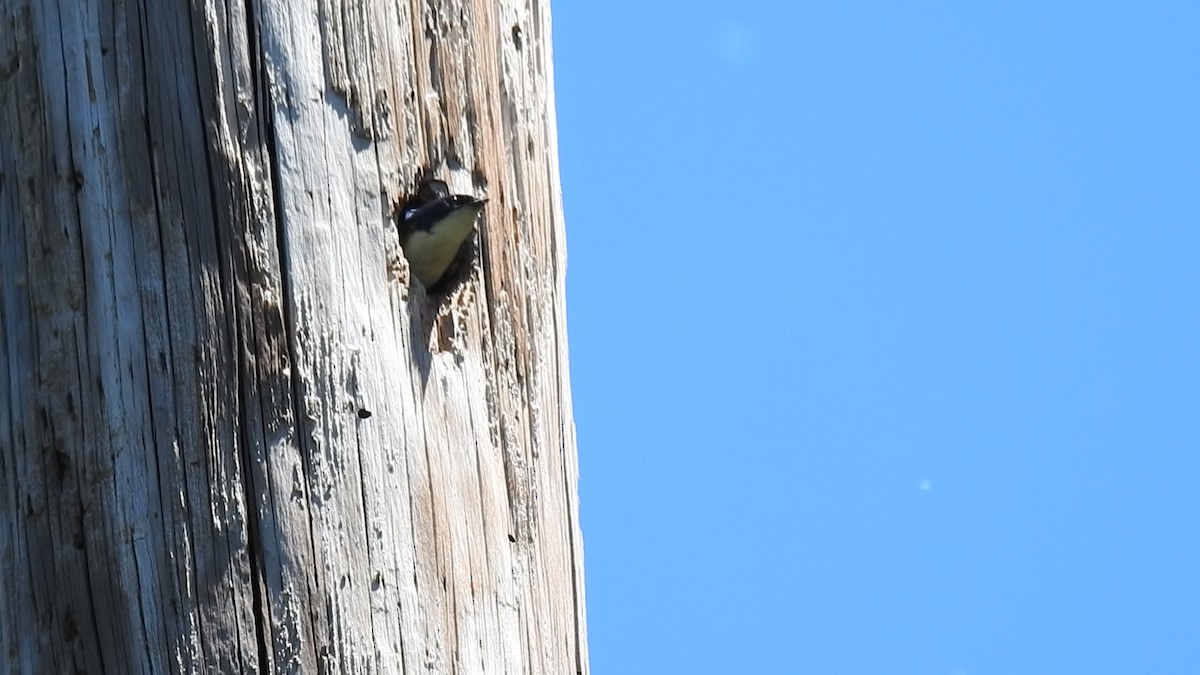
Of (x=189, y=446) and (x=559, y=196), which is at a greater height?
(x=559, y=196)

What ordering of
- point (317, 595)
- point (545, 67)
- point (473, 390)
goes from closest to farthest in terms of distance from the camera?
point (317, 595), point (473, 390), point (545, 67)

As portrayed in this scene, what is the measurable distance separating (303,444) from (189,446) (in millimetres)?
114

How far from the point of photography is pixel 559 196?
5.79 feet

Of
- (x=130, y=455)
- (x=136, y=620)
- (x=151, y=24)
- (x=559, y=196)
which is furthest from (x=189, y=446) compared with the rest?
(x=559, y=196)

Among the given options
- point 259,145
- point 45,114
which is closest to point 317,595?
point 259,145

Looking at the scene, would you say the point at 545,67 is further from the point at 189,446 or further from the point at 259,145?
the point at 189,446

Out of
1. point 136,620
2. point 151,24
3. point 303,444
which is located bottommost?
point 136,620

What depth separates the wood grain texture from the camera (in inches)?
55.8

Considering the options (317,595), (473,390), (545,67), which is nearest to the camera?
(317,595)

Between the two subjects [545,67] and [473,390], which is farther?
[545,67]

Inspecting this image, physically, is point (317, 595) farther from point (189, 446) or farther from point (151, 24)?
point (151, 24)

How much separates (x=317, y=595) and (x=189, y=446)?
0.20 meters

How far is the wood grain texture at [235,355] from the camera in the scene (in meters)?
1.42

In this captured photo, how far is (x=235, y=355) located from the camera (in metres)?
1.42
